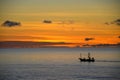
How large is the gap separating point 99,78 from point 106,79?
1.95m

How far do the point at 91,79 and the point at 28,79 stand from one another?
427 inches

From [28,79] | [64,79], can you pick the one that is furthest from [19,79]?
[64,79]

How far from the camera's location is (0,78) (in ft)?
250

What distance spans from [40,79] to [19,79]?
11.7ft

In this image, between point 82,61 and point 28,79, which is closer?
point 28,79

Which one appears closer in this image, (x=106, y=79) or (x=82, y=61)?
(x=106, y=79)

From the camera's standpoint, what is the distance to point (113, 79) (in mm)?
79812

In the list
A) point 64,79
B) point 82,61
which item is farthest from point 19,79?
point 82,61

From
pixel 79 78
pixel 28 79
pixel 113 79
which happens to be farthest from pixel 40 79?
pixel 113 79

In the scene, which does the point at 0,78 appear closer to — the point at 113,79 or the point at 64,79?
the point at 64,79

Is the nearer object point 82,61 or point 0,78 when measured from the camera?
point 0,78

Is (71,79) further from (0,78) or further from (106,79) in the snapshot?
(0,78)

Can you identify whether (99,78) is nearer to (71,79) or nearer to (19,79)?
(71,79)

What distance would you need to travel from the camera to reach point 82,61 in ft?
479
